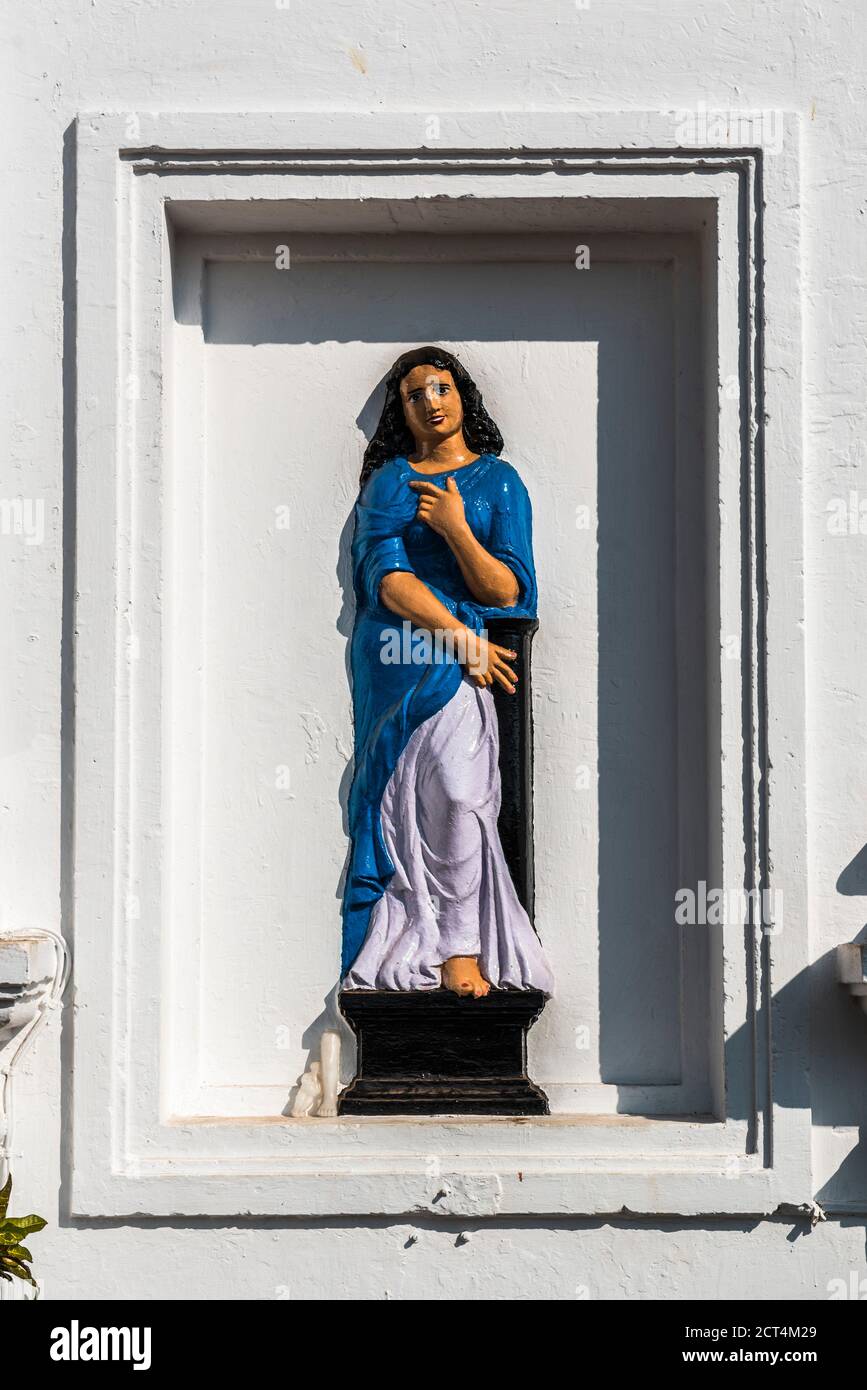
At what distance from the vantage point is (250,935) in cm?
692

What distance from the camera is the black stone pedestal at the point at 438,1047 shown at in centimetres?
673

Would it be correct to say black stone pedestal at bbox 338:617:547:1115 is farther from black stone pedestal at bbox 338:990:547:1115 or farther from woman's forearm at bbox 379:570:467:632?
woman's forearm at bbox 379:570:467:632

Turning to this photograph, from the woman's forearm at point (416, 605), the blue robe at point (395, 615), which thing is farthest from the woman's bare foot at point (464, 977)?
the woman's forearm at point (416, 605)

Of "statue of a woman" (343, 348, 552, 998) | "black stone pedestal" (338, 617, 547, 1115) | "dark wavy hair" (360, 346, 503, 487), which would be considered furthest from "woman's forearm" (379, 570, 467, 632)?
"black stone pedestal" (338, 617, 547, 1115)

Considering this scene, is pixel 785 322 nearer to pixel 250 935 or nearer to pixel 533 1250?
pixel 250 935

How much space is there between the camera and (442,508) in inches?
273

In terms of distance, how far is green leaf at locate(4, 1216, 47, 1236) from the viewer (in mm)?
6281

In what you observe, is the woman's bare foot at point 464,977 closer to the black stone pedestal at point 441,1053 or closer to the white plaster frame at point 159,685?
the black stone pedestal at point 441,1053

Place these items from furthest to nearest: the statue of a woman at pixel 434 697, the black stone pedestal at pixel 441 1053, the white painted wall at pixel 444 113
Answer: the statue of a woman at pixel 434 697
the black stone pedestal at pixel 441 1053
the white painted wall at pixel 444 113

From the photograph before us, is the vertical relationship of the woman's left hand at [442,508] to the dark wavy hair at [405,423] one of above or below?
below

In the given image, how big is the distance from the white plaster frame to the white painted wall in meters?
0.10

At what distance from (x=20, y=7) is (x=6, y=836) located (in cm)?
299

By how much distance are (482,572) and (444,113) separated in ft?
5.37

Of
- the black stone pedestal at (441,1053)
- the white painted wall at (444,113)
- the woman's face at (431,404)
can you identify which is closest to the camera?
the white painted wall at (444,113)
